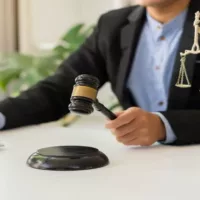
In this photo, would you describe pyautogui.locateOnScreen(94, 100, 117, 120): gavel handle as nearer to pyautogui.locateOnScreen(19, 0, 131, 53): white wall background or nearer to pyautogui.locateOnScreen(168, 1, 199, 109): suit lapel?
pyautogui.locateOnScreen(168, 1, 199, 109): suit lapel

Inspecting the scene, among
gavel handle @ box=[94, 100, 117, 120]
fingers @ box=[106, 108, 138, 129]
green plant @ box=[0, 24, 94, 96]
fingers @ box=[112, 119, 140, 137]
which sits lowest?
green plant @ box=[0, 24, 94, 96]

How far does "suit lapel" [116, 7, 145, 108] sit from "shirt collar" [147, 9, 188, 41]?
0.04 metres

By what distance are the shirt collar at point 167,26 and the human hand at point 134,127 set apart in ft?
0.96

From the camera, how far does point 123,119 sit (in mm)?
972

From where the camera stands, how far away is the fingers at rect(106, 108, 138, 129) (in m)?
0.97

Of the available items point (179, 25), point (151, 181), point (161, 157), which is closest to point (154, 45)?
point (179, 25)

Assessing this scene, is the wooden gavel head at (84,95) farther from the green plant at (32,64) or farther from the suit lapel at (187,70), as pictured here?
the green plant at (32,64)

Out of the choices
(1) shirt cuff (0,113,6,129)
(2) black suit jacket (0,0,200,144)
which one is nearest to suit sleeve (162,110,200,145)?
(2) black suit jacket (0,0,200,144)

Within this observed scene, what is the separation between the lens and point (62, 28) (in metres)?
1.89

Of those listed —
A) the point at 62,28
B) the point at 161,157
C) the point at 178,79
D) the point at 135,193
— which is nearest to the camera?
the point at 135,193

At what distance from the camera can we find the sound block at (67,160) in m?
0.80

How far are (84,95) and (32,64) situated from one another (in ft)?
2.73

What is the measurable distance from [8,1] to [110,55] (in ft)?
2.30

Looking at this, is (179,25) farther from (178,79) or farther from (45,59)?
(45,59)
